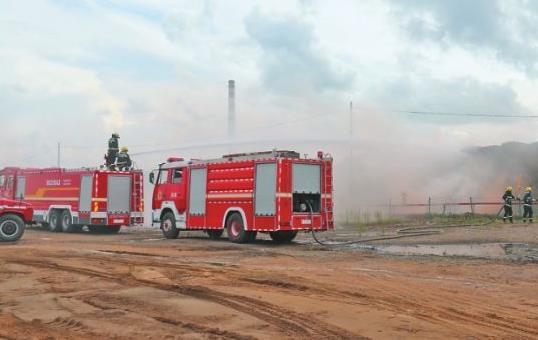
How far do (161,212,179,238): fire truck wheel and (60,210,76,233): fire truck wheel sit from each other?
242 inches

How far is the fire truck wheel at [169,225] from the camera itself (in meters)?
19.8

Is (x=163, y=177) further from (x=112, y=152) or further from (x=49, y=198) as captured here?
(x=49, y=198)

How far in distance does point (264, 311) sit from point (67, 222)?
19494mm

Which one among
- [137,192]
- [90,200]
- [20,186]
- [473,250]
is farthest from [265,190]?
[20,186]

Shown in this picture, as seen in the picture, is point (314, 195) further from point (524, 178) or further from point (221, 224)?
point (524, 178)

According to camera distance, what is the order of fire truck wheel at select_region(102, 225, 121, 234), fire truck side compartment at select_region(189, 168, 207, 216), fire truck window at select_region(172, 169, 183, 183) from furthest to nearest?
fire truck wheel at select_region(102, 225, 121, 234)
fire truck window at select_region(172, 169, 183, 183)
fire truck side compartment at select_region(189, 168, 207, 216)

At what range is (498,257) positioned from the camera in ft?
42.1

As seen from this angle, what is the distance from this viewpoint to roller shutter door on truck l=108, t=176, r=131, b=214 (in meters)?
23.8

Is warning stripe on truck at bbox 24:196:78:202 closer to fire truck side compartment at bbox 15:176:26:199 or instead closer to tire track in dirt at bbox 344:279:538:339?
fire truck side compartment at bbox 15:176:26:199

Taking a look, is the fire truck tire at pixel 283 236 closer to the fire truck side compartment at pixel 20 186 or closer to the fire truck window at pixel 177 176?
the fire truck window at pixel 177 176

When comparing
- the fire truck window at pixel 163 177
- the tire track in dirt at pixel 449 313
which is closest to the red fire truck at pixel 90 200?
the fire truck window at pixel 163 177

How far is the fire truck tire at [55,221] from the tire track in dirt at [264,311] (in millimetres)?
15696

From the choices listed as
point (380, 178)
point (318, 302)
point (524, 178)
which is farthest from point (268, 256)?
point (524, 178)

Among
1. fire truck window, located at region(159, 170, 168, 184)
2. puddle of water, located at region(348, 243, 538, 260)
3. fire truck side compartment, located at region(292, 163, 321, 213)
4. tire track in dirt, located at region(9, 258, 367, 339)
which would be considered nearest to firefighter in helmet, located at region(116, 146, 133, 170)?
fire truck window, located at region(159, 170, 168, 184)
